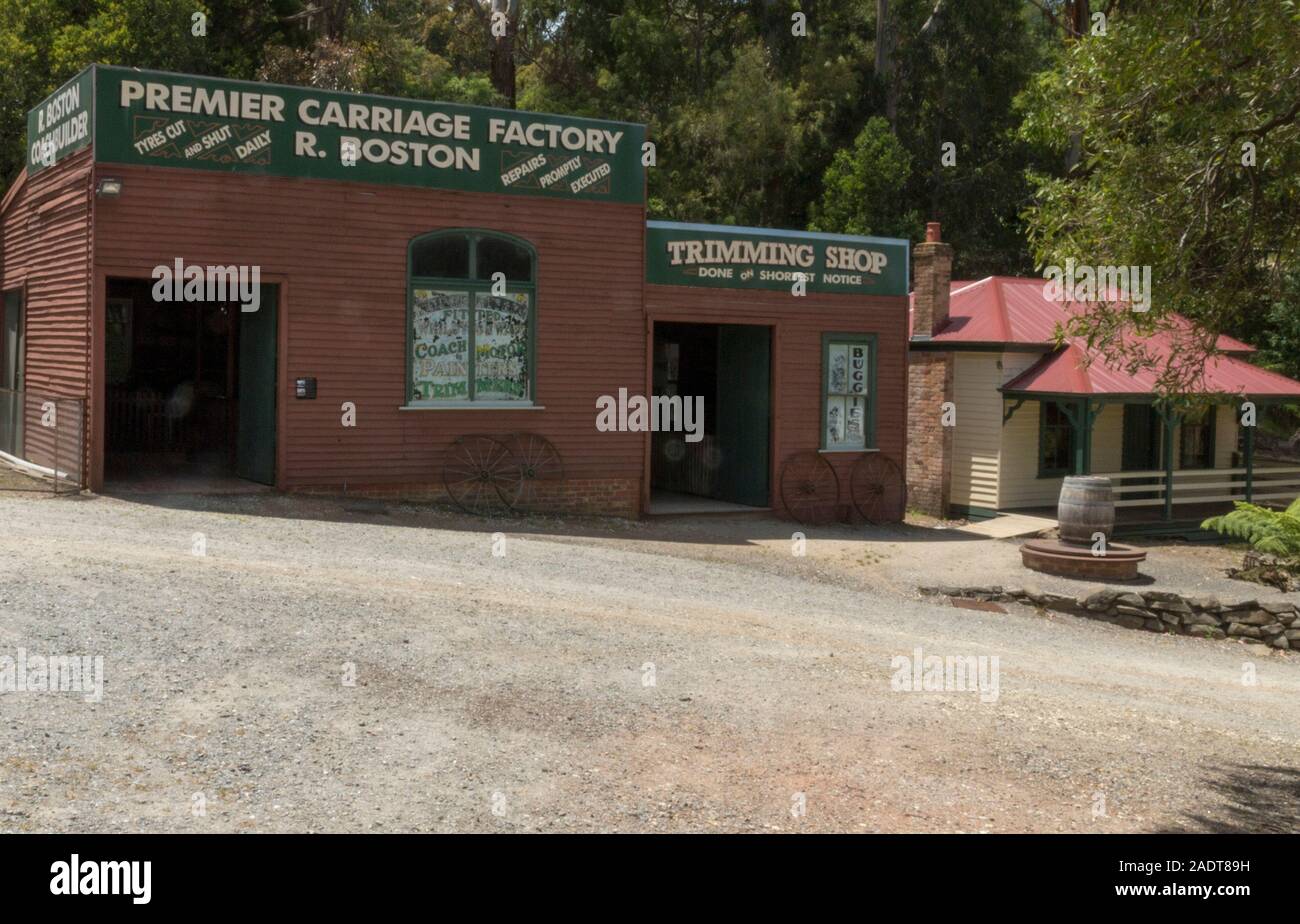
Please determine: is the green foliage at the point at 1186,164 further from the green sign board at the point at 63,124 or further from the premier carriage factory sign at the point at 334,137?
the green sign board at the point at 63,124

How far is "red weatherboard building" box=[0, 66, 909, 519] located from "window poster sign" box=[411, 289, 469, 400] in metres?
0.03

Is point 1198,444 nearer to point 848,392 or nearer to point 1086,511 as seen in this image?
point 848,392

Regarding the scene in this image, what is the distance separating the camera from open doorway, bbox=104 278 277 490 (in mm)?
18516

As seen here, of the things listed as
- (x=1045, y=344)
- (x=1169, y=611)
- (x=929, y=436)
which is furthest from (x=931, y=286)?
(x=1169, y=611)

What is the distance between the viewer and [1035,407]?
83.8ft

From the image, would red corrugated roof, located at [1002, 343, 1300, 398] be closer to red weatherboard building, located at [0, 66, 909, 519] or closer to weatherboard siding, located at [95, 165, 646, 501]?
red weatherboard building, located at [0, 66, 909, 519]

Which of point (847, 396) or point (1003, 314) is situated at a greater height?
point (1003, 314)

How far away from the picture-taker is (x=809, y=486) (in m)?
21.7

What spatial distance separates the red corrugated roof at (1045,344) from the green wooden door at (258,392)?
13133 millimetres

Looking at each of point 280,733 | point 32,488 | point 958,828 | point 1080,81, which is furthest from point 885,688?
point 32,488

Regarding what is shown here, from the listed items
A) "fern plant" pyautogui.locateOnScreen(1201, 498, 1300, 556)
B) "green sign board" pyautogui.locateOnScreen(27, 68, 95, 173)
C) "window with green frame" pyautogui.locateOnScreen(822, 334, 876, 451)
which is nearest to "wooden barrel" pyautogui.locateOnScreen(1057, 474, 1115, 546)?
"fern plant" pyautogui.locateOnScreen(1201, 498, 1300, 556)

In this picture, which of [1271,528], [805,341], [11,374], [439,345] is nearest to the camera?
[439,345]

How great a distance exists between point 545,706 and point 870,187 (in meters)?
28.5

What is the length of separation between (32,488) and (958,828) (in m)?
13.3
